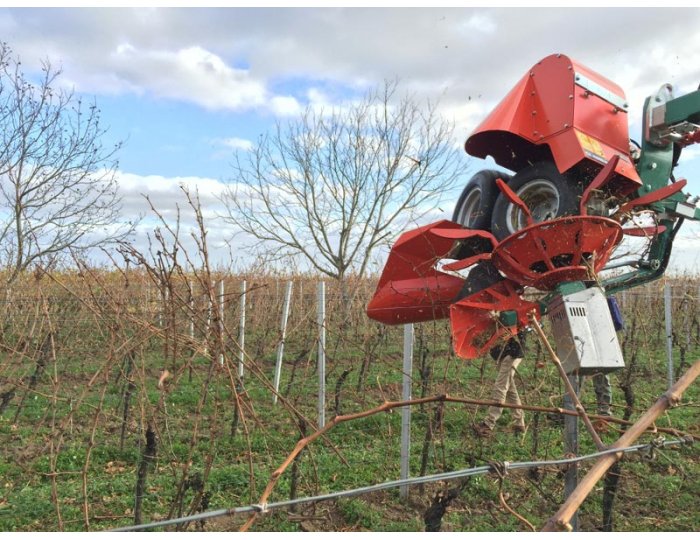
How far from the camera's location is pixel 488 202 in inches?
158

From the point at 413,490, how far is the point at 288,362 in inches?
255

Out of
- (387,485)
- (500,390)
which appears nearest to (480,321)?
(387,485)

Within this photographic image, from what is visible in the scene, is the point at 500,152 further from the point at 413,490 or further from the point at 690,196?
the point at 413,490

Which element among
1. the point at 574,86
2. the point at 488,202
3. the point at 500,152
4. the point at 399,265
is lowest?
the point at 399,265

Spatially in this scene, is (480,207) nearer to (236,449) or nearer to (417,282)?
(417,282)

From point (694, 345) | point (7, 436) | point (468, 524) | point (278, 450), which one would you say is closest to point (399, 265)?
point (468, 524)

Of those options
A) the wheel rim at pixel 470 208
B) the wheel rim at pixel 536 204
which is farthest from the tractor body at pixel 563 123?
the wheel rim at pixel 470 208

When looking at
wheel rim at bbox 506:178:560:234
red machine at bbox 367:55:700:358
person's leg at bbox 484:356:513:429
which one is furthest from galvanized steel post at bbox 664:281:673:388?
wheel rim at bbox 506:178:560:234

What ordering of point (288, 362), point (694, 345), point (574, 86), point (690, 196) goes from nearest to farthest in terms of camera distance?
point (574, 86), point (690, 196), point (288, 362), point (694, 345)

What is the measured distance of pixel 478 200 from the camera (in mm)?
4195

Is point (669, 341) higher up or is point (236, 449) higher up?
point (669, 341)

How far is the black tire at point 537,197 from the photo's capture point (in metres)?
3.61

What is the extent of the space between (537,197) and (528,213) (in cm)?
46

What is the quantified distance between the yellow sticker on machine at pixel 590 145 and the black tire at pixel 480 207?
1.81 feet
